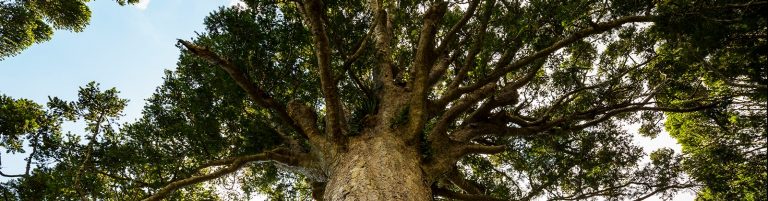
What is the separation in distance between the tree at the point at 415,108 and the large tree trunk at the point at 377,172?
0.9 inches

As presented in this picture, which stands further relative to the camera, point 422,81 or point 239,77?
point 422,81

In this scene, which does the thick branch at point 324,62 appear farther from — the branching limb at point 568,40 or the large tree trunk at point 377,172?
the branching limb at point 568,40

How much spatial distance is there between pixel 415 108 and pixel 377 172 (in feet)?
4.02

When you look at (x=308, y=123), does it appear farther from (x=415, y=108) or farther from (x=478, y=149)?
(x=478, y=149)

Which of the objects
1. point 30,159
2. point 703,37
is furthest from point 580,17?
point 30,159

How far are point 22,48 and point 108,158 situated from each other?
1002cm

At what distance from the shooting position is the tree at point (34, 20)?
1239 centimetres

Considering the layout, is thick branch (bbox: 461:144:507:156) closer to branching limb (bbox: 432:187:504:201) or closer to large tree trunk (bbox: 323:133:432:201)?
branching limb (bbox: 432:187:504:201)

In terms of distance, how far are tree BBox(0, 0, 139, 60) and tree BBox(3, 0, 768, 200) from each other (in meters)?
7.44

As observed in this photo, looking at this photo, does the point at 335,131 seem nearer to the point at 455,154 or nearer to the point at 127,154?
the point at 455,154

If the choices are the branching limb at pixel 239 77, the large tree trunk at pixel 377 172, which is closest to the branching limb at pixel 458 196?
the large tree trunk at pixel 377 172

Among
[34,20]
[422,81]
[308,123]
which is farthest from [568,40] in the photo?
[34,20]

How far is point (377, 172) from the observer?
394 centimetres

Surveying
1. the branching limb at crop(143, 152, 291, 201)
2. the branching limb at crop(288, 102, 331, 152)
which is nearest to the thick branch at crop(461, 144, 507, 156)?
the branching limb at crop(288, 102, 331, 152)
